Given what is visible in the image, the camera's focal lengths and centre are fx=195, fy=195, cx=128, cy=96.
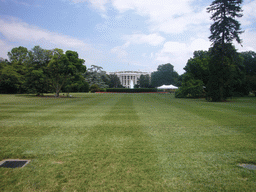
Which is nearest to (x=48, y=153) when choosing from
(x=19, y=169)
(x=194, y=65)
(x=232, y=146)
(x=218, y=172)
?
(x=19, y=169)

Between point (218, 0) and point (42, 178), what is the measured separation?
2760 centimetres

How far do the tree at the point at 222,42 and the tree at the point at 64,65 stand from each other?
20086mm

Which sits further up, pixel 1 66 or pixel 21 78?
pixel 1 66

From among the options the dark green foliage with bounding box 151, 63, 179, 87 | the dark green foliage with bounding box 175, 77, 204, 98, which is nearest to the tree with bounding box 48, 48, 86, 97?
the dark green foliage with bounding box 175, 77, 204, 98

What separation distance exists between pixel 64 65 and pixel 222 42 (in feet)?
75.8

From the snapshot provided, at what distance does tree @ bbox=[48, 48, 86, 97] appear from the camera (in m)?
30.8

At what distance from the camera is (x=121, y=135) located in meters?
6.45

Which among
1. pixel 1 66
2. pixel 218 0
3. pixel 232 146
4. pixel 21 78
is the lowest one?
pixel 232 146

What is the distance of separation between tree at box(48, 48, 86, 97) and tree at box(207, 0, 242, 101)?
20.1 metres

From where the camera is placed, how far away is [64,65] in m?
31.1

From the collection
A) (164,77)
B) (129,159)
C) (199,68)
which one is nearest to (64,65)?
(199,68)

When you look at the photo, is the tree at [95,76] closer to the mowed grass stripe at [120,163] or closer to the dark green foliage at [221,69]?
the dark green foliage at [221,69]

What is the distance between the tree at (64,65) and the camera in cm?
3077

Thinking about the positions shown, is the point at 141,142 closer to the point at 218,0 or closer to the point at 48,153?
the point at 48,153
